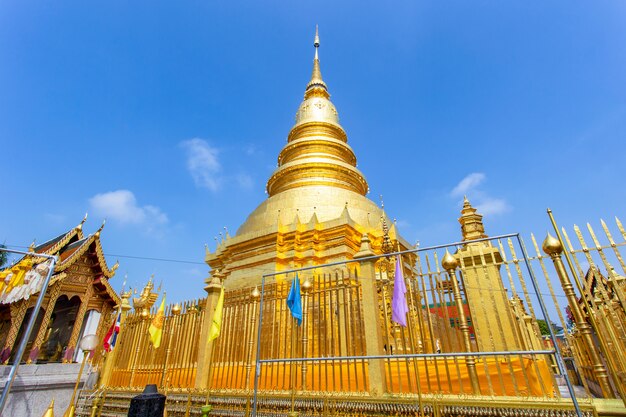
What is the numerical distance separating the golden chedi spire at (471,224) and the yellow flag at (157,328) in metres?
6.25

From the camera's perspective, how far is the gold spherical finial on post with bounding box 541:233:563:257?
327 centimetres

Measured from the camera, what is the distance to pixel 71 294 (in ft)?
44.5

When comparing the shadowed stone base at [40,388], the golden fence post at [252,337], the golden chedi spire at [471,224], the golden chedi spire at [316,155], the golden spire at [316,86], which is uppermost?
the golden spire at [316,86]

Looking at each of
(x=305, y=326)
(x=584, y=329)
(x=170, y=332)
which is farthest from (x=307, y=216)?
(x=584, y=329)

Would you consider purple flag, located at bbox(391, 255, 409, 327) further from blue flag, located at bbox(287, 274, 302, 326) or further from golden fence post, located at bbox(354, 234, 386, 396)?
blue flag, located at bbox(287, 274, 302, 326)

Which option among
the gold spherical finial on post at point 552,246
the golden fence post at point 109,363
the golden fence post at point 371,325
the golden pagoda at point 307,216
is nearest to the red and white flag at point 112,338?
the golden fence post at point 109,363

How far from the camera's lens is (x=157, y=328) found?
710 cm

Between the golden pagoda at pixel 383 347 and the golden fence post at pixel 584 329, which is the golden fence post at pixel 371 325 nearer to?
the golden pagoda at pixel 383 347

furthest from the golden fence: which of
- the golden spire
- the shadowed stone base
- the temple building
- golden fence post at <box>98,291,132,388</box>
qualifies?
the golden spire

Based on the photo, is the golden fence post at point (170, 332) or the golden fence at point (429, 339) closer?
the golden fence at point (429, 339)

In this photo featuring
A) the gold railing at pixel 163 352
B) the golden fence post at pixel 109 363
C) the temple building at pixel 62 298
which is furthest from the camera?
the temple building at pixel 62 298

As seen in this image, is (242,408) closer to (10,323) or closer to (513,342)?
(513,342)

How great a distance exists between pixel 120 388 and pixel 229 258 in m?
5.80

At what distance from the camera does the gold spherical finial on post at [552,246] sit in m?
3.27
